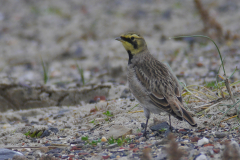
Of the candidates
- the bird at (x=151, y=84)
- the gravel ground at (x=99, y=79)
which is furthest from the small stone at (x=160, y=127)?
the bird at (x=151, y=84)

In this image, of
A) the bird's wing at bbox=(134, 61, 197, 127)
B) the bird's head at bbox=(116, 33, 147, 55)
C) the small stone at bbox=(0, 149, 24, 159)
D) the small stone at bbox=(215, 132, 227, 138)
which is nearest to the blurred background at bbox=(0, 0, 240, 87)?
the bird's head at bbox=(116, 33, 147, 55)

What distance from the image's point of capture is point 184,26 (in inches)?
419

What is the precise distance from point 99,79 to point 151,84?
383 centimetres

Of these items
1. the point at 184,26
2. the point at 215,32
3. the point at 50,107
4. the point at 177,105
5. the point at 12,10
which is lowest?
the point at 177,105

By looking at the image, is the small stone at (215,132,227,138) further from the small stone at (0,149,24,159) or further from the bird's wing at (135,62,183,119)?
the small stone at (0,149,24,159)

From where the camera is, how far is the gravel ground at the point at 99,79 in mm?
3578

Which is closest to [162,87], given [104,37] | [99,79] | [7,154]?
[7,154]

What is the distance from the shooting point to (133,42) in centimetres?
446

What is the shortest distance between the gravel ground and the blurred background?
31mm

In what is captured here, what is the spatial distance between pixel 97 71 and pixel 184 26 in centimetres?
383

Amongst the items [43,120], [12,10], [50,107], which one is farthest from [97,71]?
[12,10]

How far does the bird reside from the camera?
3643 mm

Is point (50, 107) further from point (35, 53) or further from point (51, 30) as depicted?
point (51, 30)

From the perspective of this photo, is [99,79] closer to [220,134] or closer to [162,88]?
[162,88]
